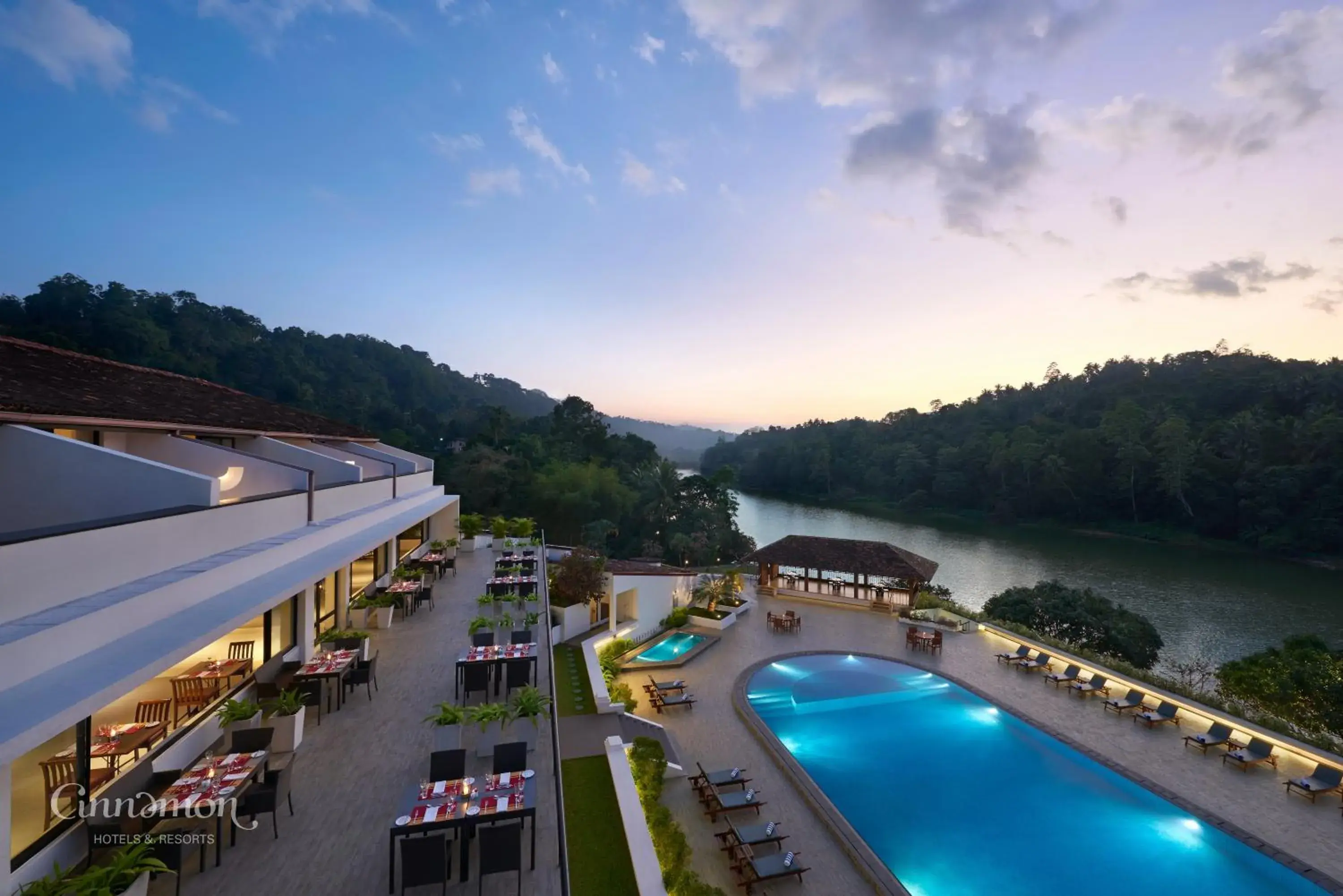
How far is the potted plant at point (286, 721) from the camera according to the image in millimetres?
7020

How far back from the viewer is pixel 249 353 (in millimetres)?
57781

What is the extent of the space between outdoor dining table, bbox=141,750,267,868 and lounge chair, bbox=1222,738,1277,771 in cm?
1702

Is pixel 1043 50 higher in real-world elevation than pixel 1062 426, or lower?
higher

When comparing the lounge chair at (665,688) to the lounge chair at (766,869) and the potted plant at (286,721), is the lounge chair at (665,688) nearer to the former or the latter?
the lounge chair at (766,869)

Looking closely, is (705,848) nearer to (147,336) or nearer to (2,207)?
(147,336)

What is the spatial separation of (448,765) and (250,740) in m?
2.34

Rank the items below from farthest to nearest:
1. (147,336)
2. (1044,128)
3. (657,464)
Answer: (657,464) < (147,336) < (1044,128)

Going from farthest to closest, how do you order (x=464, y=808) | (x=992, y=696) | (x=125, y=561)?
(x=992, y=696) → (x=125, y=561) → (x=464, y=808)

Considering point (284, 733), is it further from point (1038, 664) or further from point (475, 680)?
point (1038, 664)

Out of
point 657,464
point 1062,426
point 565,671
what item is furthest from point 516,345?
point 1062,426

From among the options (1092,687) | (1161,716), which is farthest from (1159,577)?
(1161,716)

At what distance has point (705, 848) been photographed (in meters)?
9.29

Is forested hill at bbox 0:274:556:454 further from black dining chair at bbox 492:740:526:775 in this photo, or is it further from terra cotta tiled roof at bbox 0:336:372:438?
black dining chair at bbox 492:740:526:775

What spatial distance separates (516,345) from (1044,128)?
4613 cm
